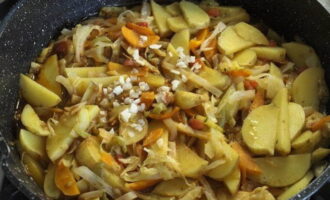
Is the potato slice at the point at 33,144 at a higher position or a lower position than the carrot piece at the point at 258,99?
lower

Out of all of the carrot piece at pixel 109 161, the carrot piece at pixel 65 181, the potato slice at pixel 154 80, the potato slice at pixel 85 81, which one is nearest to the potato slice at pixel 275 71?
the potato slice at pixel 154 80

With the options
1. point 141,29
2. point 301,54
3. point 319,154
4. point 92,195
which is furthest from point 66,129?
point 301,54

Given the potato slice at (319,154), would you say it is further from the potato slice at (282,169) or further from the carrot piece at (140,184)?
the carrot piece at (140,184)

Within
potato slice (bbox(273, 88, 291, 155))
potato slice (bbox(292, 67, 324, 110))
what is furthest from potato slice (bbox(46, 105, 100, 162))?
potato slice (bbox(292, 67, 324, 110))

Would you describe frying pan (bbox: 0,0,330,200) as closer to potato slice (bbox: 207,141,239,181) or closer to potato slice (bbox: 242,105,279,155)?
potato slice (bbox: 242,105,279,155)

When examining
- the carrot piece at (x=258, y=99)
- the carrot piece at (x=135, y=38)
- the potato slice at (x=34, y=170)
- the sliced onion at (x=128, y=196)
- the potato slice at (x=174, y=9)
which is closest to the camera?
the sliced onion at (x=128, y=196)

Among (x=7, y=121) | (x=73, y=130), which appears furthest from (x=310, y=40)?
(x=7, y=121)

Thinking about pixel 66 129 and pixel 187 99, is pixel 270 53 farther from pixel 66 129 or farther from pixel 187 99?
pixel 66 129

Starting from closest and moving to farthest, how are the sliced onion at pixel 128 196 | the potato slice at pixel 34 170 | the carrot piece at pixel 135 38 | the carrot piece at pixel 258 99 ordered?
the sliced onion at pixel 128 196 < the potato slice at pixel 34 170 < the carrot piece at pixel 258 99 < the carrot piece at pixel 135 38
